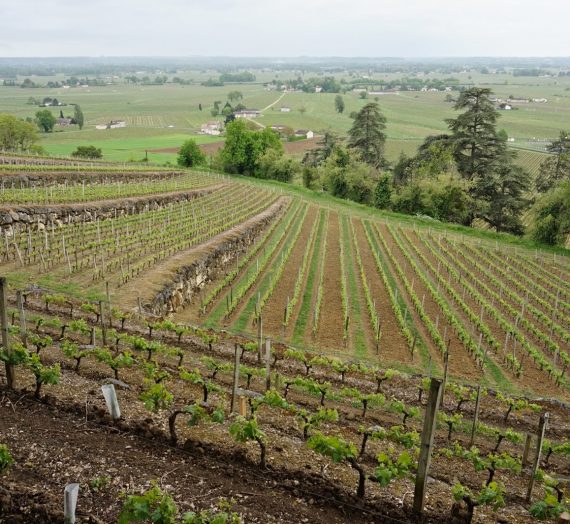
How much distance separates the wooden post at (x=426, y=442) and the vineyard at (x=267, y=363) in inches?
1.3

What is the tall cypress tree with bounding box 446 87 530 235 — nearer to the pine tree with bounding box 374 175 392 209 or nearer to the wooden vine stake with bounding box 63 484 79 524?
the pine tree with bounding box 374 175 392 209

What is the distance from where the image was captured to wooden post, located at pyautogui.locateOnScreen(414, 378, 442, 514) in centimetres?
657

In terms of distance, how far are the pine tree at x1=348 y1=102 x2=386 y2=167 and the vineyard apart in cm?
2322

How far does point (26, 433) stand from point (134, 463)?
1.94 m

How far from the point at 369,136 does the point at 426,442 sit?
6116cm

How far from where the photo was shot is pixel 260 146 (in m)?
68.0

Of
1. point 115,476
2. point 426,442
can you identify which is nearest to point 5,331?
point 115,476

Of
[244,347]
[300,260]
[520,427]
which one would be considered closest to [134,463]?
[244,347]

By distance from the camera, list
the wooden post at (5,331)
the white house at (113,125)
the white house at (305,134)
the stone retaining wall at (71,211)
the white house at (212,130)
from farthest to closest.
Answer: the white house at (113,125) → the white house at (212,130) → the white house at (305,134) → the stone retaining wall at (71,211) → the wooden post at (5,331)

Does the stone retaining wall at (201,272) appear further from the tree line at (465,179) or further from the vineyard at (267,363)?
the tree line at (465,179)

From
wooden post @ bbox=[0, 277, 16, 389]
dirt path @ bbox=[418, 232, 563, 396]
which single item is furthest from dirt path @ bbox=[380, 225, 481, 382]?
wooden post @ bbox=[0, 277, 16, 389]

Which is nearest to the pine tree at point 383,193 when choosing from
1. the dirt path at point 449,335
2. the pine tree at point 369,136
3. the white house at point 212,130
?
the pine tree at point 369,136

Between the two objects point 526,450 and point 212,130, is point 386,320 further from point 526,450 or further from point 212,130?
point 212,130

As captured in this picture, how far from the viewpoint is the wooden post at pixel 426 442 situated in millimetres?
6570
